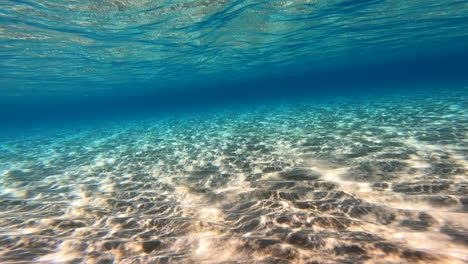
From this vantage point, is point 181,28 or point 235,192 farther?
point 181,28

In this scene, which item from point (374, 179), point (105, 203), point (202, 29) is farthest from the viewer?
point (202, 29)

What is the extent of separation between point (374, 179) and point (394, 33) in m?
26.5

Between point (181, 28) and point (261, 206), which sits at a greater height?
point (181, 28)

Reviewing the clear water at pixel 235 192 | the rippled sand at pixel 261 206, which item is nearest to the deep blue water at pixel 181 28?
the clear water at pixel 235 192

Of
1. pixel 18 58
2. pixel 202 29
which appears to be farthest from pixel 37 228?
pixel 18 58

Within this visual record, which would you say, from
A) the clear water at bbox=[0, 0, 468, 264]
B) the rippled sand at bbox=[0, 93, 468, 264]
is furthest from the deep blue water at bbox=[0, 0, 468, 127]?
the rippled sand at bbox=[0, 93, 468, 264]

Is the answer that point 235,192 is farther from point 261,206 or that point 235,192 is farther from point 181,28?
point 181,28

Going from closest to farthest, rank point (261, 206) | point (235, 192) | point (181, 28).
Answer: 1. point (261, 206)
2. point (235, 192)
3. point (181, 28)

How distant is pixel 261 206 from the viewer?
4.03 metres

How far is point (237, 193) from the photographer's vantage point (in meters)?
4.92

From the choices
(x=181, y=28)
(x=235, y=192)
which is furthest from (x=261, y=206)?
(x=181, y=28)

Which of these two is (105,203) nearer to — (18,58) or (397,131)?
(397,131)

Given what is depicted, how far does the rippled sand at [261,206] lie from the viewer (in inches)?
103

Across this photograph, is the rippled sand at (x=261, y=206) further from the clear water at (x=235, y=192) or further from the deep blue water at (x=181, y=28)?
the deep blue water at (x=181, y=28)
